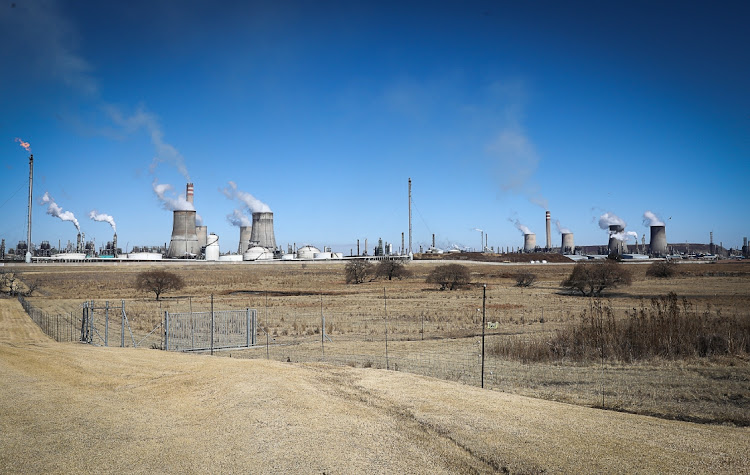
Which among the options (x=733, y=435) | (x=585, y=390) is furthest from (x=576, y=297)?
(x=733, y=435)

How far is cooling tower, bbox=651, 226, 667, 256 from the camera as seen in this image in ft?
421

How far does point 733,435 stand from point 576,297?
34.7m

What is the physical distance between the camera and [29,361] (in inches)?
456

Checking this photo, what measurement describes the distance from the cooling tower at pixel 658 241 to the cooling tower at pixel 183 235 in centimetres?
10573

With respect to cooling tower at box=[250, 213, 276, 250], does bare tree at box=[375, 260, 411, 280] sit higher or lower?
lower

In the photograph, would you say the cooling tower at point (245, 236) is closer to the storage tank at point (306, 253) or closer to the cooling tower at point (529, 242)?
the storage tank at point (306, 253)

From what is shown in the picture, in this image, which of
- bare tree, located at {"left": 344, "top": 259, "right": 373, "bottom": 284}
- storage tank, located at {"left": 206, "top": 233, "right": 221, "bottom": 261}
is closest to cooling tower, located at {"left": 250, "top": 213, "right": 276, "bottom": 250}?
storage tank, located at {"left": 206, "top": 233, "right": 221, "bottom": 261}

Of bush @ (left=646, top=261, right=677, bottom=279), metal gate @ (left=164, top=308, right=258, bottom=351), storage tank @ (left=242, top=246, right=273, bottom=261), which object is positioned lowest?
metal gate @ (left=164, top=308, right=258, bottom=351)

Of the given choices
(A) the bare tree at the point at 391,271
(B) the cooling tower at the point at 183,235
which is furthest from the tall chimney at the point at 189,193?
(A) the bare tree at the point at 391,271

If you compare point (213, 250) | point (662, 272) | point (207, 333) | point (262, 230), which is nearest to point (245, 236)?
point (213, 250)

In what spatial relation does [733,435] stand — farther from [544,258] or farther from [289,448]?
[544,258]

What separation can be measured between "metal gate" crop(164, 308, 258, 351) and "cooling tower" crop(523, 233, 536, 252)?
156352 millimetres

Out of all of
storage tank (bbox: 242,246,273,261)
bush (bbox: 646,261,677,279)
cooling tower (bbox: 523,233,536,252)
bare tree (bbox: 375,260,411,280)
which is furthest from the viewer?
cooling tower (bbox: 523,233,536,252)

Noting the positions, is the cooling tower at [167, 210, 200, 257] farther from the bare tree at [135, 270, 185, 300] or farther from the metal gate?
the metal gate
